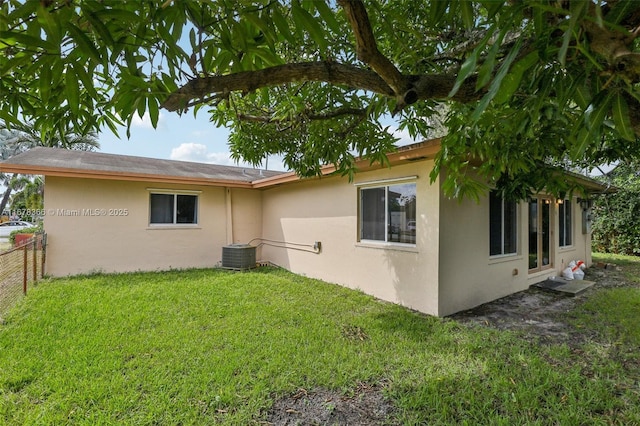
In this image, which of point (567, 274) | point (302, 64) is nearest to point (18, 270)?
point (302, 64)

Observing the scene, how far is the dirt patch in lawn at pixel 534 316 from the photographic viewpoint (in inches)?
162

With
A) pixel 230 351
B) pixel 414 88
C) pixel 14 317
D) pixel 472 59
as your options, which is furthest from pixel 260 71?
pixel 14 317

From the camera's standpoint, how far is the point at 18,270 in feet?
18.3

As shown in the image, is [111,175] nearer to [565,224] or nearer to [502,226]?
[502,226]

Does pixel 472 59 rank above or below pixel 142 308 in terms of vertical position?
above

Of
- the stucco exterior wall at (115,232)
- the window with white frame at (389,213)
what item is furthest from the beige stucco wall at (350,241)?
the stucco exterior wall at (115,232)

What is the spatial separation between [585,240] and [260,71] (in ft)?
38.4

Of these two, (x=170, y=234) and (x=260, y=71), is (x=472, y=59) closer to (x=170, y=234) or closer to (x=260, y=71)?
(x=260, y=71)

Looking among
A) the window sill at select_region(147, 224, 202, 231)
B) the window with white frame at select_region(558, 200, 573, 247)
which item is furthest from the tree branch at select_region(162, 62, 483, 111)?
the window with white frame at select_region(558, 200, 573, 247)

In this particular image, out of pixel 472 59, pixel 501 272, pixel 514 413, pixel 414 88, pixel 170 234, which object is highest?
pixel 414 88

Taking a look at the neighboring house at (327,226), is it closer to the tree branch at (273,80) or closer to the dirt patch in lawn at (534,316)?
the dirt patch in lawn at (534,316)

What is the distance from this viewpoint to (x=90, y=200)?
24.4 ft

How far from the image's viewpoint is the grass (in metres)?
2.50

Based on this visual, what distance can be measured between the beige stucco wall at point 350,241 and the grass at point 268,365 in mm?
610
